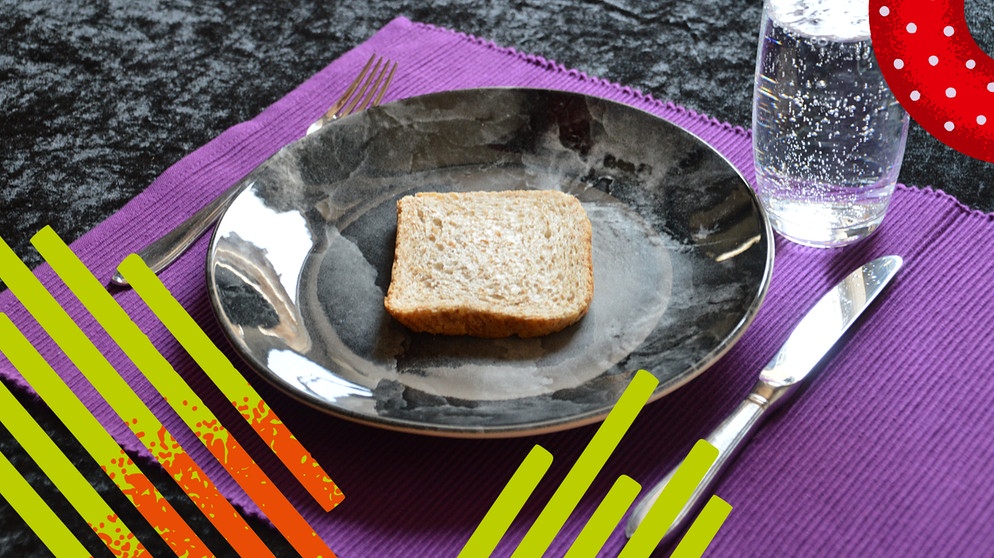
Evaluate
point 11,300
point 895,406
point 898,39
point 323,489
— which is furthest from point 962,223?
point 11,300

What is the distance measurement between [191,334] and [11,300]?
0.23 m

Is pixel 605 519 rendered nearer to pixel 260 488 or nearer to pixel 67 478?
pixel 260 488

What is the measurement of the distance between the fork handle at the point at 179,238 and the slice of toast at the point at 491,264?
8.1 inches

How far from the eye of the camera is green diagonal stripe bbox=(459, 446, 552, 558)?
72 centimetres

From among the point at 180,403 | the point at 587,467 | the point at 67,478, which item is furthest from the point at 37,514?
the point at 587,467

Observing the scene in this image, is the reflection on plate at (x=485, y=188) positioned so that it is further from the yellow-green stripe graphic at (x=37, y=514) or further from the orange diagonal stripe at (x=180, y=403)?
the yellow-green stripe graphic at (x=37, y=514)

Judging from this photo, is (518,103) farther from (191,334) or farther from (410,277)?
(191,334)

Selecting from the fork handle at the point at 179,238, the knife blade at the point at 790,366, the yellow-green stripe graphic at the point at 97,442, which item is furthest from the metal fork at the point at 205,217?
the knife blade at the point at 790,366

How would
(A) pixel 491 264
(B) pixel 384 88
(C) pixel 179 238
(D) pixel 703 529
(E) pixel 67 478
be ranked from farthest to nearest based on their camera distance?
(B) pixel 384 88 < (C) pixel 179 238 < (A) pixel 491 264 < (E) pixel 67 478 < (D) pixel 703 529

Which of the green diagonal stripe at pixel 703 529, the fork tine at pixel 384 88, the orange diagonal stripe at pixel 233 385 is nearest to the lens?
the green diagonal stripe at pixel 703 529

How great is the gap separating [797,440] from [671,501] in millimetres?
138

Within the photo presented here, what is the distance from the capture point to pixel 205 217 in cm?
103

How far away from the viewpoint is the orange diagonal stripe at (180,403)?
0.74 m

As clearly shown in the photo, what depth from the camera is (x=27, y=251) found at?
1064mm
